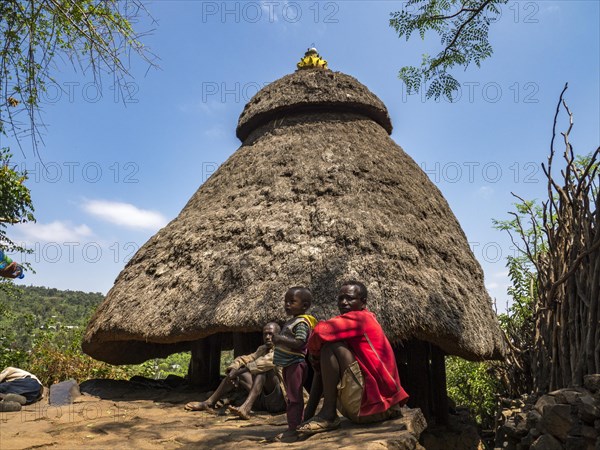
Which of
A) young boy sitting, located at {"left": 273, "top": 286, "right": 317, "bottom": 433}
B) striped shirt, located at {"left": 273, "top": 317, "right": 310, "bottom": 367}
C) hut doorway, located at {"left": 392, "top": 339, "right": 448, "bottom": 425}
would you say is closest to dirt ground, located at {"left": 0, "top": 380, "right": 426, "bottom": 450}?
young boy sitting, located at {"left": 273, "top": 286, "right": 317, "bottom": 433}

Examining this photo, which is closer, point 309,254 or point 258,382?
point 258,382

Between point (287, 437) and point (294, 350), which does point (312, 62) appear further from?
point (287, 437)

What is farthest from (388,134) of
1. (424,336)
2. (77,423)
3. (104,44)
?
(77,423)

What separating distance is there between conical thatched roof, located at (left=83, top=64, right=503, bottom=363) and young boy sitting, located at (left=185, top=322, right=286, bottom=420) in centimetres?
46

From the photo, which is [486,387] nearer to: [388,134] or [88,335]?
[388,134]

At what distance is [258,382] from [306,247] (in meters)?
1.59

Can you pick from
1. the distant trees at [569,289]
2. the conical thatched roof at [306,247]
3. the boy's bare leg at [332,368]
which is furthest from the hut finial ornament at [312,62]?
the boy's bare leg at [332,368]

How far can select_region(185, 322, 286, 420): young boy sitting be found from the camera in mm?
4305

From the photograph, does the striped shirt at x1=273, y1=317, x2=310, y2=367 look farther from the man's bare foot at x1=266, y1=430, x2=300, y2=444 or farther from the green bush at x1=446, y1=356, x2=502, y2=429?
the green bush at x1=446, y1=356, x2=502, y2=429

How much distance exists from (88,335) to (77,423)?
6.79 feet

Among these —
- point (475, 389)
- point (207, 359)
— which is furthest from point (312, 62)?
point (475, 389)

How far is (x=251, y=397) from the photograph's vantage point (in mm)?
4293

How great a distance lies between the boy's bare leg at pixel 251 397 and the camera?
165 inches

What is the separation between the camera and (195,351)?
6281mm
